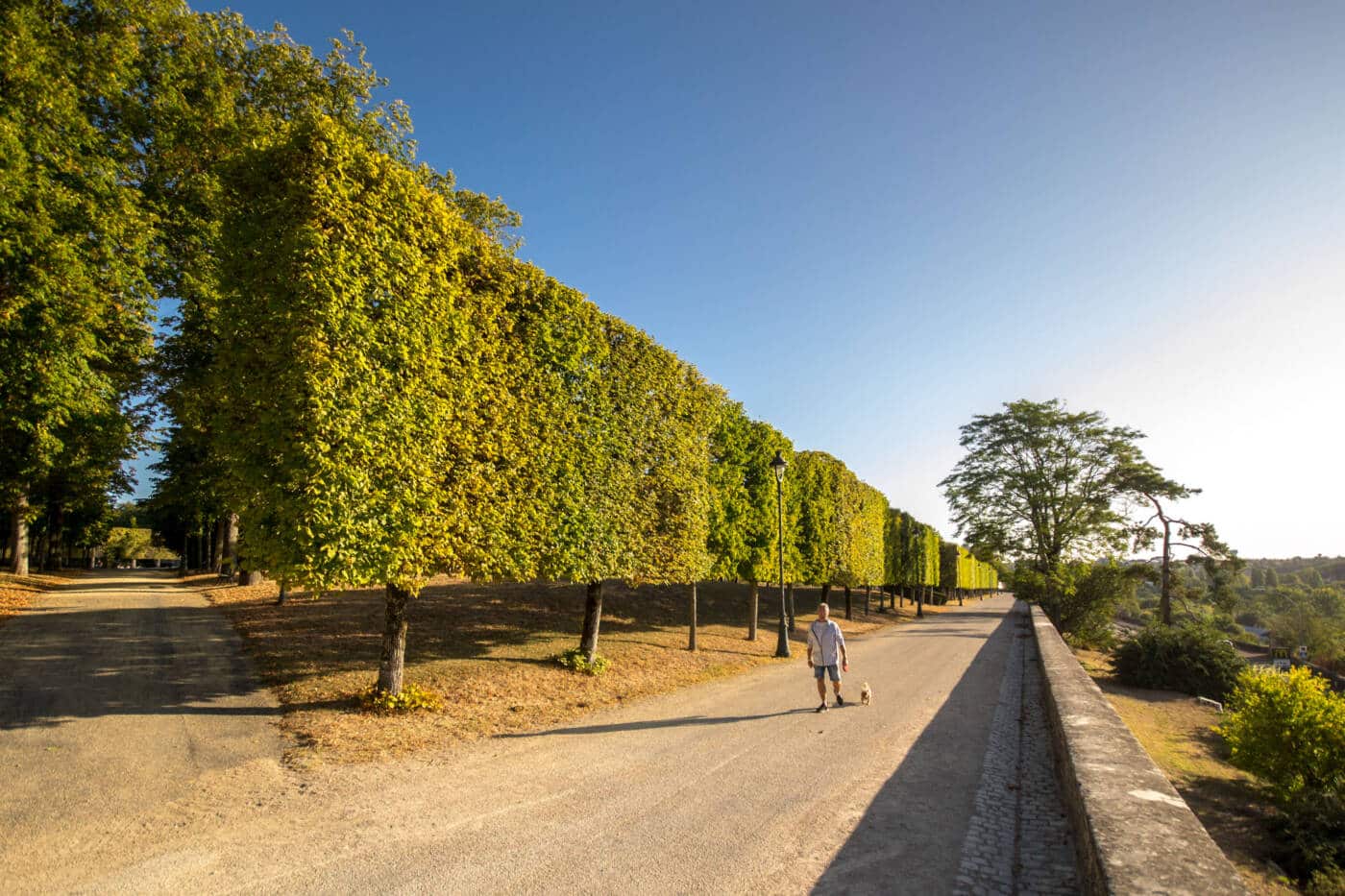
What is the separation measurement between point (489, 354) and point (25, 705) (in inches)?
347

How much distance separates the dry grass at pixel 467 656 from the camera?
8.85 metres

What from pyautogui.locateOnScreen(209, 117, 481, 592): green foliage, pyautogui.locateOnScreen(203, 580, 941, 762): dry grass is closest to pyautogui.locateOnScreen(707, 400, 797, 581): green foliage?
pyautogui.locateOnScreen(203, 580, 941, 762): dry grass

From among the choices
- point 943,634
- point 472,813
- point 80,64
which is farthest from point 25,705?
point 943,634

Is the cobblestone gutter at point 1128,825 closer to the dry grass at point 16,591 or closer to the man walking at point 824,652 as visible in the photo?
the man walking at point 824,652

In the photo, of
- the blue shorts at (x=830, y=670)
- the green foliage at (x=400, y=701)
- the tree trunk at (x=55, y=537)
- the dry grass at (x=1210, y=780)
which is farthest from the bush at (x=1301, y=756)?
the tree trunk at (x=55, y=537)

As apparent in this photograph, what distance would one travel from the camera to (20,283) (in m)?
14.0

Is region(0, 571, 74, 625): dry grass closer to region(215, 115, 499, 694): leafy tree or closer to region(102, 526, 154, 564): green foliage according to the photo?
region(215, 115, 499, 694): leafy tree

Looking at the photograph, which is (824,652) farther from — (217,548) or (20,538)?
(217,548)

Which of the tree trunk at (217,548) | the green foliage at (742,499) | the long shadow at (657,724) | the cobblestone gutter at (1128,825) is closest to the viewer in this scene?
the cobblestone gutter at (1128,825)

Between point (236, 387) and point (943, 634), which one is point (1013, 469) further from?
point (236, 387)

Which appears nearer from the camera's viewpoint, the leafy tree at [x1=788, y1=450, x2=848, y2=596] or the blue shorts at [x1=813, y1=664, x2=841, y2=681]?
the blue shorts at [x1=813, y1=664, x2=841, y2=681]

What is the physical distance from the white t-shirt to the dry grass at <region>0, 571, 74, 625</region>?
20.9 metres

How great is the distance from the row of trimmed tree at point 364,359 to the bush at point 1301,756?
11080mm

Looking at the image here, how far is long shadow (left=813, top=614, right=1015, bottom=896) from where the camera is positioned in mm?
4801
